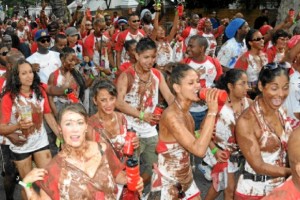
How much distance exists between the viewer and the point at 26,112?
5.16 metres

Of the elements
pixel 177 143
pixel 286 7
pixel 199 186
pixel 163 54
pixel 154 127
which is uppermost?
pixel 177 143

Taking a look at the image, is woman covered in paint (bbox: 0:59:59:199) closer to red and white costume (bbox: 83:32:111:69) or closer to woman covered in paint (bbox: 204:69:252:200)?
woman covered in paint (bbox: 204:69:252:200)

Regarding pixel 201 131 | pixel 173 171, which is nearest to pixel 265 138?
pixel 201 131

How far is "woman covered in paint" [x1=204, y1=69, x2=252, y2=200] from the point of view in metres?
4.98

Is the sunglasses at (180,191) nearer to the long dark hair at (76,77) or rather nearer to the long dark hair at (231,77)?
the long dark hair at (231,77)

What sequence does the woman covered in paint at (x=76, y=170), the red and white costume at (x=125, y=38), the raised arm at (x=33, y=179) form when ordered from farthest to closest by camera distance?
the red and white costume at (x=125, y=38)
the woman covered in paint at (x=76, y=170)
the raised arm at (x=33, y=179)

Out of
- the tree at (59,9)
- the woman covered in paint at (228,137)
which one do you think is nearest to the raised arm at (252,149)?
the woman covered in paint at (228,137)

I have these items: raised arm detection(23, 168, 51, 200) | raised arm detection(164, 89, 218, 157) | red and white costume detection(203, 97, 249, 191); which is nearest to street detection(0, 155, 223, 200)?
red and white costume detection(203, 97, 249, 191)

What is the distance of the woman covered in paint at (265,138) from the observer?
3.78 metres

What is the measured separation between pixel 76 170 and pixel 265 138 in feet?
5.01

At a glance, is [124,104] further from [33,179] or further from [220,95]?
[33,179]

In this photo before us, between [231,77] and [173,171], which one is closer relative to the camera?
[173,171]

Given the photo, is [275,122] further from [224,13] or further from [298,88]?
[224,13]

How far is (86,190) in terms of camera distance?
10.9 feet
